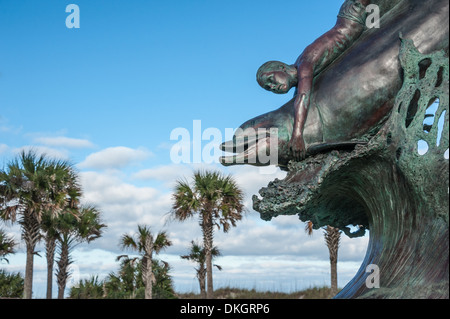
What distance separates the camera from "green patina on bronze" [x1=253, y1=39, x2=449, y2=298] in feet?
16.1

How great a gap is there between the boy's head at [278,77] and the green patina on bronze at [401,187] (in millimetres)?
947

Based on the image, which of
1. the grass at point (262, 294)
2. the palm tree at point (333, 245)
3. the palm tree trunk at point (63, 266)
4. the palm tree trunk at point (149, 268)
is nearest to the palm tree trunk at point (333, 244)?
the palm tree at point (333, 245)

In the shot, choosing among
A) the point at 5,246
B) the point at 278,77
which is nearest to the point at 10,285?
the point at 5,246

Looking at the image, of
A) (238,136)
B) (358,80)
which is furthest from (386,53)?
(238,136)

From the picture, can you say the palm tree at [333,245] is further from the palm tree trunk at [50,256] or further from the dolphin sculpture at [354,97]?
the dolphin sculpture at [354,97]

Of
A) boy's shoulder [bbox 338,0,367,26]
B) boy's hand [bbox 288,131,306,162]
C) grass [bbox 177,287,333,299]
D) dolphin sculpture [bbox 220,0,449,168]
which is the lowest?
grass [bbox 177,287,333,299]

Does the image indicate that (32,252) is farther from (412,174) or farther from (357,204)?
(412,174)

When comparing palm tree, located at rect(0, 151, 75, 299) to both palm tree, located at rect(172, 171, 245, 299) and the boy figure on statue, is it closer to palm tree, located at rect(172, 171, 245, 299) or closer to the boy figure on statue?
palm tree, located at rect(172, 171, 245, 299)

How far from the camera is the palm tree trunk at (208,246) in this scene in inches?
866

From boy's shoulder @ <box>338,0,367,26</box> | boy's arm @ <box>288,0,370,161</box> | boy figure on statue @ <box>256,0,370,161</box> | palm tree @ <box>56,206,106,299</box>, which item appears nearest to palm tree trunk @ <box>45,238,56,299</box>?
palm tree @ <box>56,206,106,299</box>

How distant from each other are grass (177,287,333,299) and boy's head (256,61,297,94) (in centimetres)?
2036

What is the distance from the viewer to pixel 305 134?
232 inches

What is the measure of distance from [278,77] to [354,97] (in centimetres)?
91

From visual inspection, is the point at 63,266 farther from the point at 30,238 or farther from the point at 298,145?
the point at 298,145
